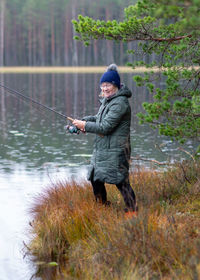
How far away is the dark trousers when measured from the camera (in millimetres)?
5324

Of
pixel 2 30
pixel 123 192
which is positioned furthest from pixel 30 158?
pixel 2 30

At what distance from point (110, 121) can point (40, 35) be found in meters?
75.2

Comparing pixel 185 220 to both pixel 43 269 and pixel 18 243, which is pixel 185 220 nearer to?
pixel 43 269

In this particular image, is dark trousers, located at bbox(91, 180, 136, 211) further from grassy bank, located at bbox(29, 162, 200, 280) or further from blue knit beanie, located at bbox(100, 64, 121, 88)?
blue knit beanie, located at bbox(100, 64, 121, 88)

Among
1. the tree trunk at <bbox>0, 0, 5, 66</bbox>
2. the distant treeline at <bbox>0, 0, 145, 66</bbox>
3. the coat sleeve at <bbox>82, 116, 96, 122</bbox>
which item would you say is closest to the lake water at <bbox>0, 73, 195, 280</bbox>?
the coat sleeve at <bbox>82, 116, 96, 122</bbox>

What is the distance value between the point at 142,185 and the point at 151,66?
1.60 meters

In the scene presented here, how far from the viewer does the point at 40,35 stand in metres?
78.5

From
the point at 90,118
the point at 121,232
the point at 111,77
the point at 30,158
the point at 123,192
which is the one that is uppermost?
Result: the point at 111,77

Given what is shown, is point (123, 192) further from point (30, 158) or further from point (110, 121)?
point (30, 158)

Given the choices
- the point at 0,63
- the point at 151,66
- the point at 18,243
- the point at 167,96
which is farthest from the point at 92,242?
the point at 0,63

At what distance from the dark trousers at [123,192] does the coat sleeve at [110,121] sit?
0.53m

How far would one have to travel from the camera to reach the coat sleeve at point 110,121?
524 centimetres

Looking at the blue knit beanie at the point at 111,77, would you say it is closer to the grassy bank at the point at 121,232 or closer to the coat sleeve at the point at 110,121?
the coat sleeve at the point at 110,121

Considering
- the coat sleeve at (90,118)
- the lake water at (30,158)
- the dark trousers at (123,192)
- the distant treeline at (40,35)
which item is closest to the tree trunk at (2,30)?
the distant treeline at (40,35)
